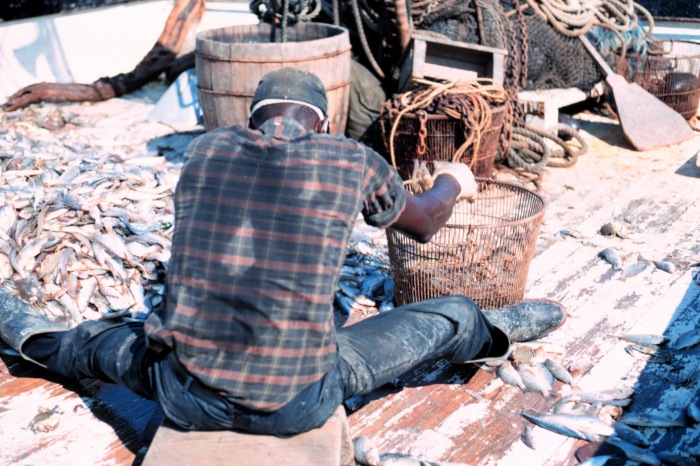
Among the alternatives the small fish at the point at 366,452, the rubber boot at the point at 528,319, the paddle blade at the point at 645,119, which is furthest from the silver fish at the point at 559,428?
the paddle blade at the point at 645,119

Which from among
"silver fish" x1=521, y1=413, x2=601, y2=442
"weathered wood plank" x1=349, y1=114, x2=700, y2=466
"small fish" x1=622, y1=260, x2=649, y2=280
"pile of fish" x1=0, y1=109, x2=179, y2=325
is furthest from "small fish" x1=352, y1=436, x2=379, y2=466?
"small fish" x1=622, y1=260, x2=649, y2=280

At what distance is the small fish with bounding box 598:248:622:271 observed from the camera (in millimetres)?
4777

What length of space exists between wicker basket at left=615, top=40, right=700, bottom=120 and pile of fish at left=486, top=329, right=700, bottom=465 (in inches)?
182

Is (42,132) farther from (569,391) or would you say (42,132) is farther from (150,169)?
(569,391)

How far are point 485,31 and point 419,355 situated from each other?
4.53m

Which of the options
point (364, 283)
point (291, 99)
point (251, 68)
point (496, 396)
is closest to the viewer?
point (291, 99)

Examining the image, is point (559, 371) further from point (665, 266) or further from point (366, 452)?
point (665, 266)

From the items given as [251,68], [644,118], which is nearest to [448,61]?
[251,68]

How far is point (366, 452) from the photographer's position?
3016mm

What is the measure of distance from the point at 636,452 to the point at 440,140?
324 cm

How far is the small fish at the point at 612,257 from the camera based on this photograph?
478 centimetres

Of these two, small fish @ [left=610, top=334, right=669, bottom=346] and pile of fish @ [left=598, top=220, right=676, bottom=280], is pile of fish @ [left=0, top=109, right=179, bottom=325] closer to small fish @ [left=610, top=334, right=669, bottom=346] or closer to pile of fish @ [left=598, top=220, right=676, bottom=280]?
small fish @ [left=610, top=334, right=669, bottom=346]

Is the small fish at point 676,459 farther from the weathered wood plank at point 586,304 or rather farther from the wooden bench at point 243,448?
the wooden bench at point 243,448

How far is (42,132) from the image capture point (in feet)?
26.3
